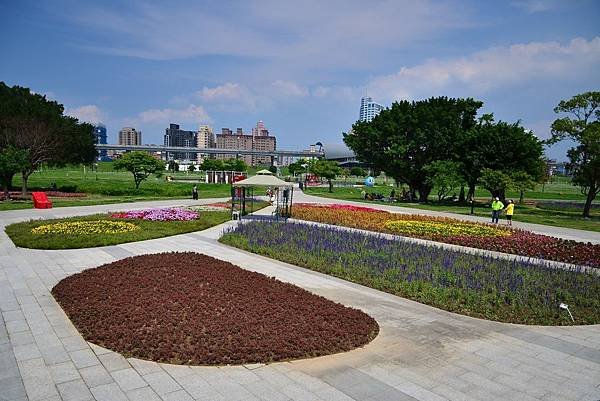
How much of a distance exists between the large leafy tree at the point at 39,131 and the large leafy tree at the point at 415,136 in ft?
85.4

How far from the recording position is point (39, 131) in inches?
1280

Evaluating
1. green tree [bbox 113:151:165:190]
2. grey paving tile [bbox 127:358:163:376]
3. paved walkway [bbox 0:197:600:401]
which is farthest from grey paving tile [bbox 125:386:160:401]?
green tree [bbox 113:151:165:190]

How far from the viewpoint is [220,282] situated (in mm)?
8805

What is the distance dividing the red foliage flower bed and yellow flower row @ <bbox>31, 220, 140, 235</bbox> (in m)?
6.15

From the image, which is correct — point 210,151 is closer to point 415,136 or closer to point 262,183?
point 415,136

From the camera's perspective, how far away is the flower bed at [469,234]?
1389 cm

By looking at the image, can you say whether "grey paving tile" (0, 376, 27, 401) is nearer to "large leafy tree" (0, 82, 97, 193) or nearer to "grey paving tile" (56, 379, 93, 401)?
"grey paving tile" (56, 379, 93, 401)

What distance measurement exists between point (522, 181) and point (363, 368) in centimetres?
3036

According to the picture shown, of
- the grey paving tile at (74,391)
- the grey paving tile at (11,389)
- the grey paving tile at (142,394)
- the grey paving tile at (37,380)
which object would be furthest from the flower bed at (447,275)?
the grey paving tile at (11,389)

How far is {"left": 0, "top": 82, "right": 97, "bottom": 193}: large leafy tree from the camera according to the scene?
31.4 metres

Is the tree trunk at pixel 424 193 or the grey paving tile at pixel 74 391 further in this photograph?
the tree trunk at pixel 424 193

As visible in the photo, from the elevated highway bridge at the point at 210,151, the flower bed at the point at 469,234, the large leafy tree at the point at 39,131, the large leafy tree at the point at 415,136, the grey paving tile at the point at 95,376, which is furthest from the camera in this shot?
the elevated highway bridge at the point at 210,151

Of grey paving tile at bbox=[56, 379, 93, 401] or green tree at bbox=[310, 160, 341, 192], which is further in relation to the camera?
green tree at bbox=[310, 160, 341, 192]

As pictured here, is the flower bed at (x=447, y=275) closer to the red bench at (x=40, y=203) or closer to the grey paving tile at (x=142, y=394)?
the grey paving tile at (x=142, y=394)
